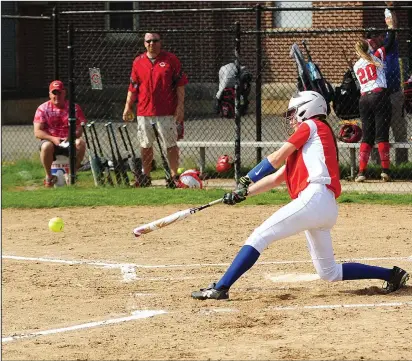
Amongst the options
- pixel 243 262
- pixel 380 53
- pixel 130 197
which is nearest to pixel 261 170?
pixel 243 262

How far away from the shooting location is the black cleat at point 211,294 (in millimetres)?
8141

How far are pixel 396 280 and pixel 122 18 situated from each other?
19746mm

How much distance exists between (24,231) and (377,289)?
480cm

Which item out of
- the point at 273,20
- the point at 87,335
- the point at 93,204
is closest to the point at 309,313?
the point at 87,335

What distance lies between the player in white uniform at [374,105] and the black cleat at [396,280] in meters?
5.90

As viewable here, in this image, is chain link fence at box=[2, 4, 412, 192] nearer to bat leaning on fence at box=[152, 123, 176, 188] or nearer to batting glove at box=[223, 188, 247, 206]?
bat leaning on fence at box=[152, 123, 176, 188]

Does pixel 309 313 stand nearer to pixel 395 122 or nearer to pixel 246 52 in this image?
pixel 395 122

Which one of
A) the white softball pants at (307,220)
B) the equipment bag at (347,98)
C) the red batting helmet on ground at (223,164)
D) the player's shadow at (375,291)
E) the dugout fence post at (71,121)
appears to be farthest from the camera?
the dugout fence post at (71,121)

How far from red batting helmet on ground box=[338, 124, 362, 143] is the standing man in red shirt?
90.3 inches

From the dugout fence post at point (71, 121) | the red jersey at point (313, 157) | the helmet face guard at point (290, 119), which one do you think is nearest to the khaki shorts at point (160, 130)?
the dugout fence post at point (71, 121)

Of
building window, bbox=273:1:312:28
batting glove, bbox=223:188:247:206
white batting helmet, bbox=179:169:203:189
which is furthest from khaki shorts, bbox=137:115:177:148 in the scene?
building window, bbox=273:1:312:28

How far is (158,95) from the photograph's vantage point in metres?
14.7

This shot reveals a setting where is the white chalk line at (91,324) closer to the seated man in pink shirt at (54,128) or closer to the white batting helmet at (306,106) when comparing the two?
the white batting helmet at (306,106)

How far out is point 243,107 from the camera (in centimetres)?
1570
